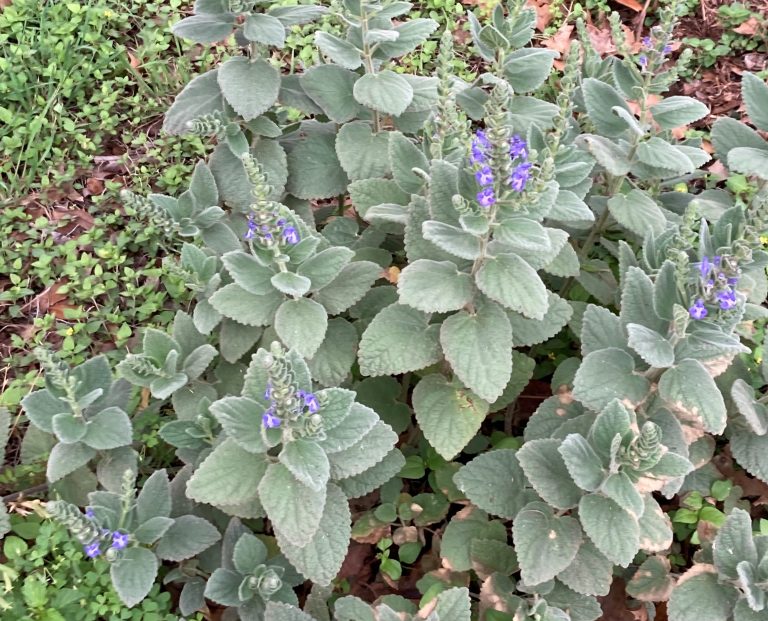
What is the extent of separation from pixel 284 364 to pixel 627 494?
1138 mm

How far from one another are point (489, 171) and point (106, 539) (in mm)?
1784

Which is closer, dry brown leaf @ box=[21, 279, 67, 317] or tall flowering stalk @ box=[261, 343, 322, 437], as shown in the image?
tall flowering stalk @ box=[261, 343, 322, 437]

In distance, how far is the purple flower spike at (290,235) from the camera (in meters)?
2.56

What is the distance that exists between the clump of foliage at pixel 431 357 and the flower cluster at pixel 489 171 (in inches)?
0.4

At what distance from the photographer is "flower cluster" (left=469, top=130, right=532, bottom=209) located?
2.23 meters

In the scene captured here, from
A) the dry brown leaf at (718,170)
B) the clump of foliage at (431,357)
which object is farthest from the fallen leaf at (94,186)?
the dry brown leaf at (718,170)

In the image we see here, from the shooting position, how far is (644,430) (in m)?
2.12

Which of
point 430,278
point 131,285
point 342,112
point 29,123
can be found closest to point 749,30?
point 342,112

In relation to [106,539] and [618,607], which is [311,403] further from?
[618,607]

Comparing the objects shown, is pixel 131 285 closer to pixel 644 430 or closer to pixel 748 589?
pixel 644 430

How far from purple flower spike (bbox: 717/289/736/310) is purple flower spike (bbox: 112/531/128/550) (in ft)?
6.83

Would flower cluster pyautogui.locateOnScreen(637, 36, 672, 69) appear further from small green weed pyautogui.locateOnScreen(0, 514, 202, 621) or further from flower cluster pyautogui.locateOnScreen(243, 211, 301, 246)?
small green weed pyautogui.locateOnScreen(0, 514, 202, 621)

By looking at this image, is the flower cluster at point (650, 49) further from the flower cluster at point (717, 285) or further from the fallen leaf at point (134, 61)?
A: the fallen leaf at point (134, 61)

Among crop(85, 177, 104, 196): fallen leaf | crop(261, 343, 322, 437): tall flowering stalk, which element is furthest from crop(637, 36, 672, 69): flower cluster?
crop(85, 177, 104, 196): fallen leaf
